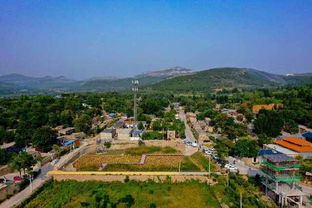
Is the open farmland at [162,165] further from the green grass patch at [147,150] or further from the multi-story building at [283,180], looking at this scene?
the multi-story building at [283,180]

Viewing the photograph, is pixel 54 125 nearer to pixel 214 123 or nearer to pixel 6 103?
pixel 6 103

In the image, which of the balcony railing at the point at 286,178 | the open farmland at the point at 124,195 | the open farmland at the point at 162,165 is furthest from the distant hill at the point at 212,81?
the balcony railing at the point at 286,178

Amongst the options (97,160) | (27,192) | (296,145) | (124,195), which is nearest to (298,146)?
(296,145)

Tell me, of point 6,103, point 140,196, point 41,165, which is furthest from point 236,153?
point 6,103

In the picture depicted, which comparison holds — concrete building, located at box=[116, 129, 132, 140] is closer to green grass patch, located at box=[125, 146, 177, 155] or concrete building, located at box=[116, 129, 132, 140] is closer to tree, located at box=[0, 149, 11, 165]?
green grass patch, located at box=[125, 146, 177, 155]

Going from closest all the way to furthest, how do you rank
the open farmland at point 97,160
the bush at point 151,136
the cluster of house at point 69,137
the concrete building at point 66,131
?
the open farmland at point 97,160 < the cluster of house at point 69,137 < the bush at point 151,136 < the concrete building at point 66,131

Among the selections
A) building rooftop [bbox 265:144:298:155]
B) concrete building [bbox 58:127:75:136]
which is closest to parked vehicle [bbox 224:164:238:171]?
building rooftop [bbox 265:144:298:155]
